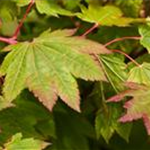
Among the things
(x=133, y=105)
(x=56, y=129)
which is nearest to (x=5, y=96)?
(x=133, y=105)

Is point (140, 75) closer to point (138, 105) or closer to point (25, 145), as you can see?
point (138, 105)

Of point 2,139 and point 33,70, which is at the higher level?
point 33,70

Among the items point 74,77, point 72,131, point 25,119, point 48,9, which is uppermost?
point 48,9

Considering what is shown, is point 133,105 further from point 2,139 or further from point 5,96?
→ point 2,139

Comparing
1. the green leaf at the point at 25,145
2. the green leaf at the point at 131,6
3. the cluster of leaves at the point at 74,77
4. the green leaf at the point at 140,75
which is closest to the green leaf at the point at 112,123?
the cluster of leaves at the point at 74,77

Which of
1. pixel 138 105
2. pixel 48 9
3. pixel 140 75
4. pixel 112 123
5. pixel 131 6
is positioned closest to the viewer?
pixel 138 105

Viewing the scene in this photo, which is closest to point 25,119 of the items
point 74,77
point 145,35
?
point 74,77

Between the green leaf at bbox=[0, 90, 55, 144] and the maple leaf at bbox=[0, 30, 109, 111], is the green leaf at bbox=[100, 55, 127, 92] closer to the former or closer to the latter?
the maple leaf at bbox=[0, 30, 109, 111]
